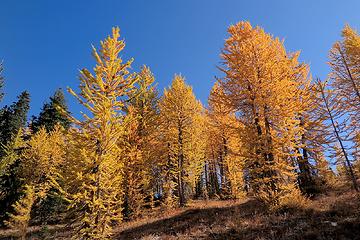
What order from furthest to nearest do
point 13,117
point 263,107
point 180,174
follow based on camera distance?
point 13,117
point 180,174
point 263,107

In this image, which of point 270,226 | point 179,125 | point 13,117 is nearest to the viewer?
point 270,226

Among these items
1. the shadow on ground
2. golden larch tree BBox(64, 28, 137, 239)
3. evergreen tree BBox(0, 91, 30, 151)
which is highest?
evergreen tree BBox(0, 91, 30, 151)

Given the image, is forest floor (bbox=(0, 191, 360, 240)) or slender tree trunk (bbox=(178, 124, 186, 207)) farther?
slender tree trunk (bbox=(178, 124, 186, 207))

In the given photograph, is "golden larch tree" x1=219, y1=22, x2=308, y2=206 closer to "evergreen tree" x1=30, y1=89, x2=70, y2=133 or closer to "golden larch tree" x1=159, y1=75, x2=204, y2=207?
"golden larch tree" x1=159, y1=75, x2=204, y2=207

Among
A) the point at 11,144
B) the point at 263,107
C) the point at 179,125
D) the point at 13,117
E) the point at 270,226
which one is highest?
the point at 13,117

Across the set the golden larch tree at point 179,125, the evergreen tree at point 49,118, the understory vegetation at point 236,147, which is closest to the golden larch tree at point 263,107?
the understory vegetation at point 236,147

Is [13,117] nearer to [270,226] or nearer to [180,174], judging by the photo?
[180,174]

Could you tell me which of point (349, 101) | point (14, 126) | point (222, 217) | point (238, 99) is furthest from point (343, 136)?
point (14, 126)

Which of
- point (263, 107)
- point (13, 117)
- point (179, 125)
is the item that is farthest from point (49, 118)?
point (263, 107)

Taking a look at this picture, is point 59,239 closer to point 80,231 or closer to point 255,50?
point 80,231

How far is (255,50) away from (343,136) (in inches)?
345

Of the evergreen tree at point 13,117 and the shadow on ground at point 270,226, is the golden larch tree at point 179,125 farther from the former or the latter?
the evergreen tree at point 13,117

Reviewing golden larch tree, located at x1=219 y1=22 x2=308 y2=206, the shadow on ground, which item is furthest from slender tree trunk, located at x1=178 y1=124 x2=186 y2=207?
golden larch tree, located at x1=219 y1=22 x2=308 y2=206

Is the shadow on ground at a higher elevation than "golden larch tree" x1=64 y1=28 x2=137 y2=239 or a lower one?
lower
